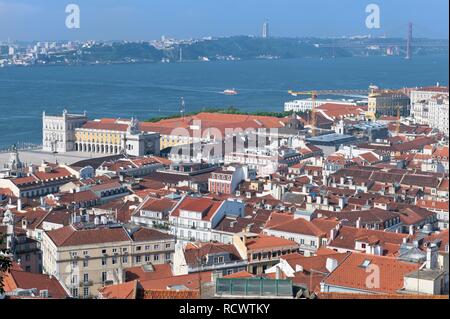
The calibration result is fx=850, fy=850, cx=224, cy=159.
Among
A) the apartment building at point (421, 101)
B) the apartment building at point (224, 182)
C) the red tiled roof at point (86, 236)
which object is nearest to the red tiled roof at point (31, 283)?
the red tiled roof at point (86, 236)

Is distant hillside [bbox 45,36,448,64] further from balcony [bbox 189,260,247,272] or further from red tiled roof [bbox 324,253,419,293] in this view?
red tiled roof [bbox 324,253,419,293]

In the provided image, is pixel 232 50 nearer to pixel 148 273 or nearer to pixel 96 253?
pixel 96 253

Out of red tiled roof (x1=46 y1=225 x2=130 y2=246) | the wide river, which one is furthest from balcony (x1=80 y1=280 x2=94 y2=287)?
the wide river

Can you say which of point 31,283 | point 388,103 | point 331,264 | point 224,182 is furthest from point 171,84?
point 31,283

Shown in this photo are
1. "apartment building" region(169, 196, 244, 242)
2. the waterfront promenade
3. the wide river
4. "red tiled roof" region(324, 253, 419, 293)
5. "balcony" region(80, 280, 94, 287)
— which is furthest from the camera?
the wide river
